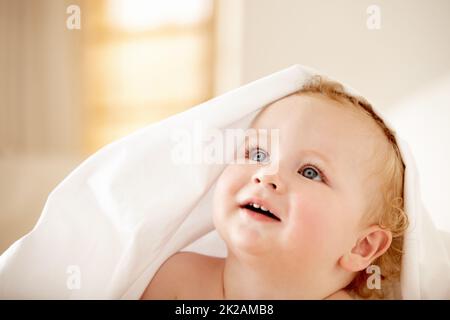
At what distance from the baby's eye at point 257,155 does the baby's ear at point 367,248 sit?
0.64 ft

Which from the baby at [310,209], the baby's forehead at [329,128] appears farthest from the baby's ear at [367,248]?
the baby's forehead at [329,128]

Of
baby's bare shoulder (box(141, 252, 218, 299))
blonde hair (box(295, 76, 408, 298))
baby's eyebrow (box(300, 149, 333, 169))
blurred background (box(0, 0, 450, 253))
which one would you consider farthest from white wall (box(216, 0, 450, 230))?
baby's bare shoulder (box(141, 252, 218, 299))

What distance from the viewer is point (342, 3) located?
41.2 inches

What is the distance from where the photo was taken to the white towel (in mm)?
749

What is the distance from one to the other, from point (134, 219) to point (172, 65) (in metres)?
0.91

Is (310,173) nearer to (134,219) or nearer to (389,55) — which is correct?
(134,219)

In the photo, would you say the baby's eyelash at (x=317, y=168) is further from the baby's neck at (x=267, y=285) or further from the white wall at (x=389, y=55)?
the white wall at (x=389, y=55)

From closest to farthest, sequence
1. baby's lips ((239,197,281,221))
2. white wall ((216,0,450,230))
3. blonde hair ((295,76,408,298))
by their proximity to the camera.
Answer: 1. baby's lips ((239,197,281,221))
2. blonde hair ((295,76,408,298))
3. white wall ((216,0,450,230))

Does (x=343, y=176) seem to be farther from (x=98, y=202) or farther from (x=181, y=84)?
(x=181, y=84)

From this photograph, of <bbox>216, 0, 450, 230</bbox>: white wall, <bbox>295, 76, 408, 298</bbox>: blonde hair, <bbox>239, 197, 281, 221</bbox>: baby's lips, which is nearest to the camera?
<bbox>239, 197, 281, 221</bbox>: baby's lips

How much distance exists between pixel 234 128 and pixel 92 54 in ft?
2.90

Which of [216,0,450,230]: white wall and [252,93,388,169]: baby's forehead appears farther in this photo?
[216,0,450,230]: white wall

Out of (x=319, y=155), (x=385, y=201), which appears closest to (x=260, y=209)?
(x=319, y=155)

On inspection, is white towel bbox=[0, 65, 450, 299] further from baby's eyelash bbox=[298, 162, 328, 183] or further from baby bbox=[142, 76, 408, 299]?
baby's eyelash bbox=[298, 162, 328, 183]
